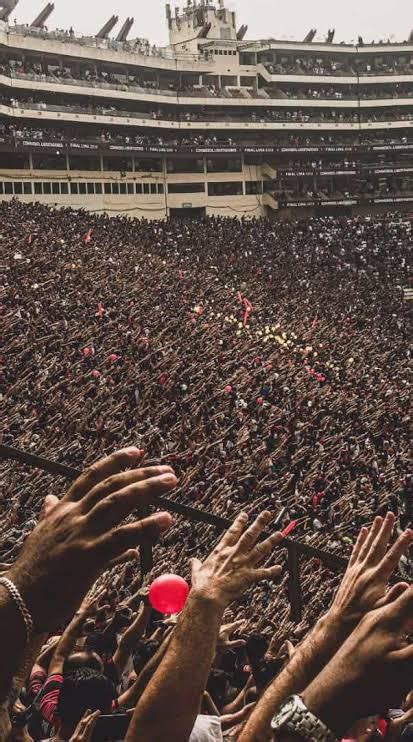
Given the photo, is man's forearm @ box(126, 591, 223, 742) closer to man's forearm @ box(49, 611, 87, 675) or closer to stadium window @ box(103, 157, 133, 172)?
man's forearm @ box(49, 611, 87, 675)

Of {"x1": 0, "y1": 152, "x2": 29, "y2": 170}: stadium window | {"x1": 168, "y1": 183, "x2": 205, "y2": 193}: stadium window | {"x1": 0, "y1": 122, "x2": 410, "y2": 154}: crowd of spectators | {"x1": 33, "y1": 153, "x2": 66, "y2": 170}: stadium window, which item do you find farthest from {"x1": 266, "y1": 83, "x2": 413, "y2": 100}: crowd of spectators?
{"x1": 0, "y1": 152, "x2": 29, "y2": 170}: stadium window

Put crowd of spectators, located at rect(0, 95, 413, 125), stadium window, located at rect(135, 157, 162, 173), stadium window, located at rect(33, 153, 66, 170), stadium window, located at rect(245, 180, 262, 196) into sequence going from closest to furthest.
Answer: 1. stadium window, located at rect(33, 153, 66, 170)
2. crowd of spectators, located at rect(0, 95, 413, 125)
3. stadium window, located at rect(135, 157, 162, 173)
4. stadium window, located at rect(245, 180, 262, 196)

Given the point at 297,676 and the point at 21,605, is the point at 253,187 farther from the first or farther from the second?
the point at 21,605

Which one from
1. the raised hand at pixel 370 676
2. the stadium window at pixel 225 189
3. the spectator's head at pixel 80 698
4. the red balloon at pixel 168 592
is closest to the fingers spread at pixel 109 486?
the raised hand at pixel 370 676

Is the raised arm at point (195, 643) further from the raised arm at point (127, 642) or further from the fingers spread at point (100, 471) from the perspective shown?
the raised arm at point (127, 642)

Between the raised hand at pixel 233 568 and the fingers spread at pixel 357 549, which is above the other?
the raised hand at pixel 233 568

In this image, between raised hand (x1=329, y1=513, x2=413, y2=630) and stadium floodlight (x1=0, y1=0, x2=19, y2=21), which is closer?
raised hand (x1=329, y1=513, x2=413, y2=630)
